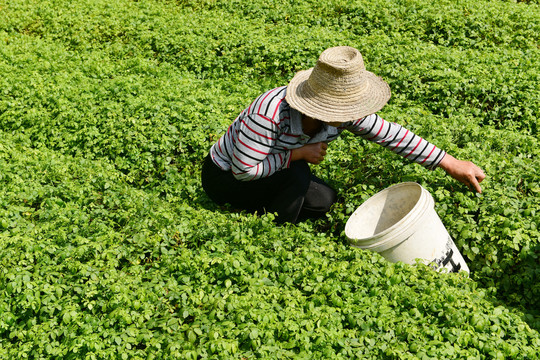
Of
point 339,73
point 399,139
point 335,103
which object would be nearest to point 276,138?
point 335,103

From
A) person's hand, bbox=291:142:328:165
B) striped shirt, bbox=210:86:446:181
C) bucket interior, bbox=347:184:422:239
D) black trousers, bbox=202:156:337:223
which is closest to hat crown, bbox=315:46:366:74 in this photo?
striped shirt, bbox=210:86:446:181

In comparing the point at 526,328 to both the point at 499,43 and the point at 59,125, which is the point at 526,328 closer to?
the point at 59,125

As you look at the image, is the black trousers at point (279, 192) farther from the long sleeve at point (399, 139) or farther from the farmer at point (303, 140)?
the long sleeve at point (399, 139)

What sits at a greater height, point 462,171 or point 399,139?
point 399,139

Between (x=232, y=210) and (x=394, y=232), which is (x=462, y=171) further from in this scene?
(x=232, y=210)

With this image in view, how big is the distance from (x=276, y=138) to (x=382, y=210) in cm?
98

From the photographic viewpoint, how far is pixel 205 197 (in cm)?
504

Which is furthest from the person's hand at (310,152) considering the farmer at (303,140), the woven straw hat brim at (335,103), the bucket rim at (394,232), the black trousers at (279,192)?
the bucket rim at (394,232)

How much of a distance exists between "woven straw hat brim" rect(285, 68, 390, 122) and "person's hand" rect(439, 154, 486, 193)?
0.76 m

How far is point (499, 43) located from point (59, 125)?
5.67 m

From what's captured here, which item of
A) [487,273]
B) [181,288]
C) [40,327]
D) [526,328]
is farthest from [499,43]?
[40,327]

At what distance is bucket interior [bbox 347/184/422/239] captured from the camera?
13.7ft

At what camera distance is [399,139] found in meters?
4.17

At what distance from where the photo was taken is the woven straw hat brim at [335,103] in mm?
3627
